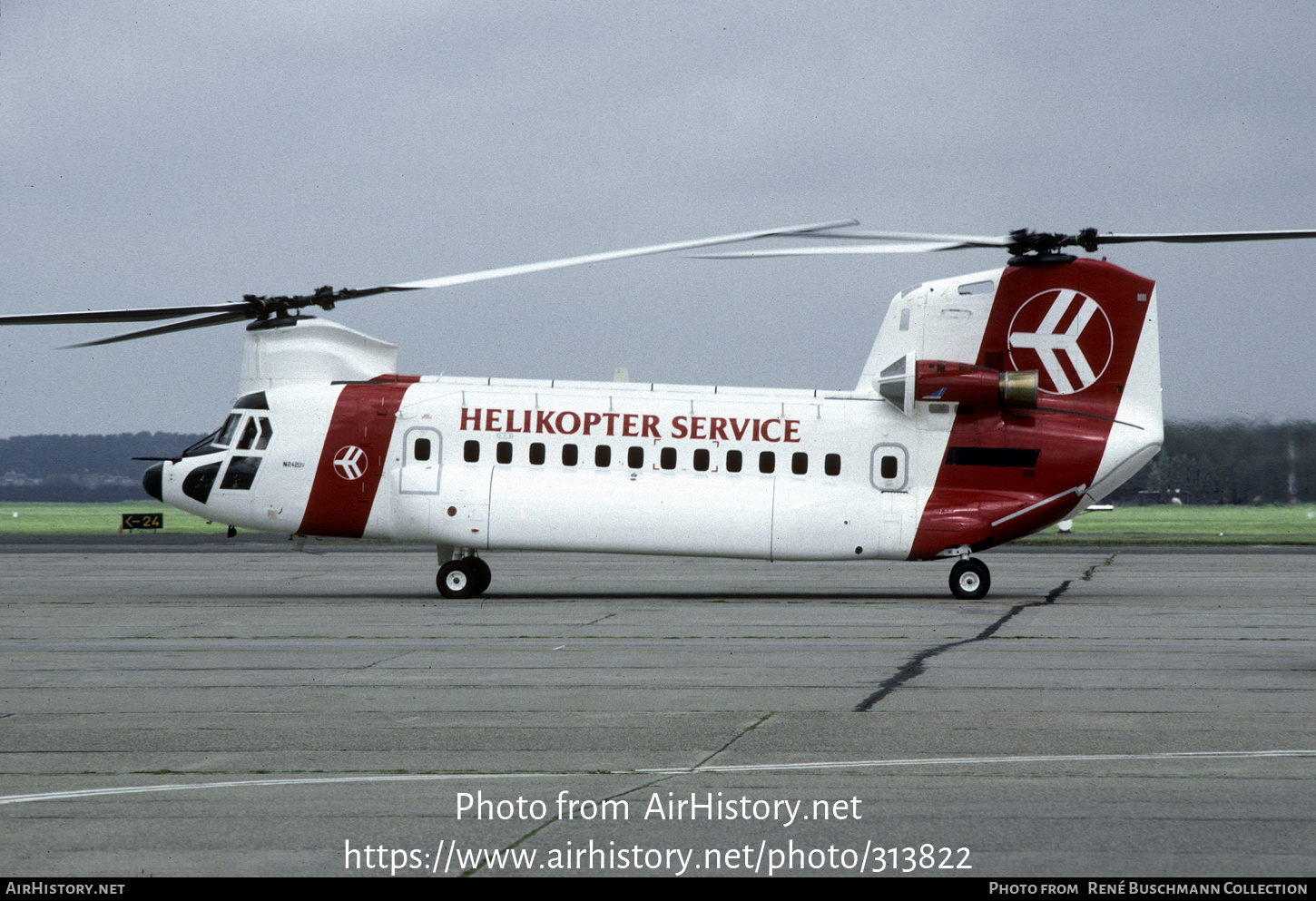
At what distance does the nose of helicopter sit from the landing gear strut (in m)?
5.26

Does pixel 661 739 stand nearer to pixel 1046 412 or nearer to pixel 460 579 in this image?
pixel 460 579

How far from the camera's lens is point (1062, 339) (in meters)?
22.5

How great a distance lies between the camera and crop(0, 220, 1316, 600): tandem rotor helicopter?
22297 millimetres

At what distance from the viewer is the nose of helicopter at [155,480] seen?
23547 mm

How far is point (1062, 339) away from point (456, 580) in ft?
36.7

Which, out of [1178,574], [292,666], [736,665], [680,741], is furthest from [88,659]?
[1178,574]

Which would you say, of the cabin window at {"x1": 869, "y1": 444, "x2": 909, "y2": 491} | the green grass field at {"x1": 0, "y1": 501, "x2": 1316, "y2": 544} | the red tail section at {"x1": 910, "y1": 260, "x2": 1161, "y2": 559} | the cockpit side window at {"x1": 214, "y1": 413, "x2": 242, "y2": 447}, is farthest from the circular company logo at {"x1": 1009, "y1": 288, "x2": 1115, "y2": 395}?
the green grass field at {"x1": 0, "y1": 501, "x2": 1316, "y2": 544}

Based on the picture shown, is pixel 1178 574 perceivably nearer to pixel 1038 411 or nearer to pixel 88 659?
pixel 1038 411

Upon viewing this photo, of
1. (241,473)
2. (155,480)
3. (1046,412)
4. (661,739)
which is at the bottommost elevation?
(661,739)

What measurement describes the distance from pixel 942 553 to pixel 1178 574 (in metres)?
9.54

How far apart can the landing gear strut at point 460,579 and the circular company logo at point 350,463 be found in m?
2.20

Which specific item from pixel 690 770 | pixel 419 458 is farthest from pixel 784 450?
pixel 690 770

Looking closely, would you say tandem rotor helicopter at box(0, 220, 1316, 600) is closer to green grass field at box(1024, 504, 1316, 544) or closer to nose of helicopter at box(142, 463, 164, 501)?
nose of helicopter at box(142, 463, 164, 501)

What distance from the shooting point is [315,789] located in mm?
8102
